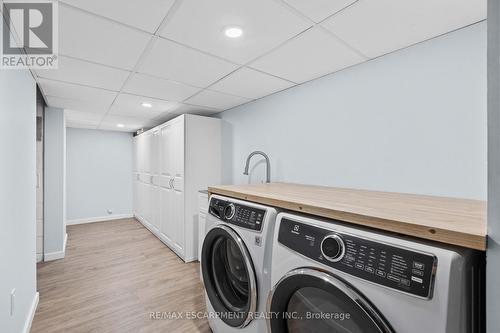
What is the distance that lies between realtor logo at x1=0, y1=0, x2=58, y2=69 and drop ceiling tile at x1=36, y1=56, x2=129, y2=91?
110mm

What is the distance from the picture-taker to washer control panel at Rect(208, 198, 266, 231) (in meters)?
1.18

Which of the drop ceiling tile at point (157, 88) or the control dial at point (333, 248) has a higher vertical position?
the drop ceiling tile at point (157, 88)

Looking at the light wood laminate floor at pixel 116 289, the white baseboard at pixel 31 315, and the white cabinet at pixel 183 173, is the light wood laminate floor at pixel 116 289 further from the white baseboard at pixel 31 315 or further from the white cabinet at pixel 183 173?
the white cabinet at pixel 183 173

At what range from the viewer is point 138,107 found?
300cm

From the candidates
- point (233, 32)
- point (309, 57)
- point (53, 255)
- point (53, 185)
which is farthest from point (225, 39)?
point (53, 255)

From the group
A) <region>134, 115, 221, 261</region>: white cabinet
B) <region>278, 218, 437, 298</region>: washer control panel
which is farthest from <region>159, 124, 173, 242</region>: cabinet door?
<region>278, 218, 437, 298</region>: washer control panel

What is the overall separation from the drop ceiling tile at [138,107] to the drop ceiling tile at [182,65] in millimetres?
840

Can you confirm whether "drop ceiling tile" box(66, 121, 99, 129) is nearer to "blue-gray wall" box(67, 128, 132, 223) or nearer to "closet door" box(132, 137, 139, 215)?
"blue-gray wall" box(67, 128, 132, 223)

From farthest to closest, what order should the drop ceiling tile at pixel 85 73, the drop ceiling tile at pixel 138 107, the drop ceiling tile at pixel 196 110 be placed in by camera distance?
the drop ceiling tile at pixel 196 110, the drop ceiling tile at pixel 138 107, the drop ceiling tile at pixel 85 73

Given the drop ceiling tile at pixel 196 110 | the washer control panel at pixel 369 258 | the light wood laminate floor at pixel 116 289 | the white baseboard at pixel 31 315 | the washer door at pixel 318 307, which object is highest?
the drop ceiling tile at pixel 196 110

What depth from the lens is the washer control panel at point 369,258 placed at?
0.61m
